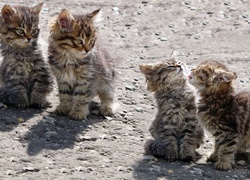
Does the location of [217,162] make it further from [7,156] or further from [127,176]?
[7,156]

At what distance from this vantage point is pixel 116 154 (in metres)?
9.39

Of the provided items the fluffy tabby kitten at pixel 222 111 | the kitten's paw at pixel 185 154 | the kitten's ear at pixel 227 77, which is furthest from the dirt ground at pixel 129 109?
the kitten's ear at pixel 227 77

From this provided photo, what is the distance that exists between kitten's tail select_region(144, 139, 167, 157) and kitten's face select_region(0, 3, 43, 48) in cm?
220

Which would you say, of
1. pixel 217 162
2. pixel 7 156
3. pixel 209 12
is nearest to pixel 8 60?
pixel 7 156

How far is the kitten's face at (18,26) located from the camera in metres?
10.3

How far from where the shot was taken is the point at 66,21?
1004cm

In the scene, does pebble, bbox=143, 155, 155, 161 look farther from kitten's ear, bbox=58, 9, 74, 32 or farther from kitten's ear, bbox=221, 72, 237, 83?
kitten's ear, bbox=58, 9, 74, 32

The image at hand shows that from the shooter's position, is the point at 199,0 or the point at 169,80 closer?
the point at 169,80

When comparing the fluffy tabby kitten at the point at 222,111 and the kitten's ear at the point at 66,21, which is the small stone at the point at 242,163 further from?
the kitten's ear at the point at 66,21

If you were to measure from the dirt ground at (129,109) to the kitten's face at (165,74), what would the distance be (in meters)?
0.71

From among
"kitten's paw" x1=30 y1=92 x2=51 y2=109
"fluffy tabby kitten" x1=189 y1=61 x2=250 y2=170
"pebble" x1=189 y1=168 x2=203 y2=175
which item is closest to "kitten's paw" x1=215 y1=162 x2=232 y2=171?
"fluffy tabby kitten" x1=189 y1=61 x2=250 y2=170

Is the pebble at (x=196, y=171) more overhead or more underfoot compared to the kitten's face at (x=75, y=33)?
more underfoot

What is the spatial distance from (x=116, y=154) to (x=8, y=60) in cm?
210

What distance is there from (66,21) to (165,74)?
143 centimetres
